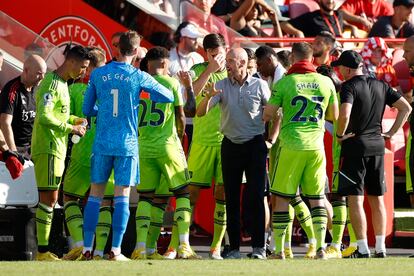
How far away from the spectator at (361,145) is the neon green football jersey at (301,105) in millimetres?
617

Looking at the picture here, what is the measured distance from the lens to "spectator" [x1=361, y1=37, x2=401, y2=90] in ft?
66.3

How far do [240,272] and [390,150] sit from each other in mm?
6051

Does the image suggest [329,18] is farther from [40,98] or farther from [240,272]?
[240,272]

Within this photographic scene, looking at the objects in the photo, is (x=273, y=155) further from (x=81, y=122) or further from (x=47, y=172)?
(x=47, y=172)

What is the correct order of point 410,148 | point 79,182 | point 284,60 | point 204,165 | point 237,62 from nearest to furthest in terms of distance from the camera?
point 237,62 → point 79,182 → point 204,165 → point 410,148 → point 284,60

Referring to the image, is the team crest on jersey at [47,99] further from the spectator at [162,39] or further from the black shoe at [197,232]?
the spectator at [162,39]

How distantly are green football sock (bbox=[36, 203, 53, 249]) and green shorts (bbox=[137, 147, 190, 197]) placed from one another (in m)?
1.00

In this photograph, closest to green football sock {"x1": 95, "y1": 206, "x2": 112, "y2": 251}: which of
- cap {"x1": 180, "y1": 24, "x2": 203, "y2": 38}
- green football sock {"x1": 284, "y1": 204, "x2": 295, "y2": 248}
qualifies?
green football sock {"x1": 284, "y1": 204, "x2": 295, "y2": 248}

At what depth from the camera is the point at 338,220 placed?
52.2 feet

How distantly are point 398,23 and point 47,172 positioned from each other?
8.77 meters

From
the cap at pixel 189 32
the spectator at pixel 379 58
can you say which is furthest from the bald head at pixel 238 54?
the spectator at pixel 379 58

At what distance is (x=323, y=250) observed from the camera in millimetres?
15008

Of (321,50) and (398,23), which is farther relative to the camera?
(398,23)

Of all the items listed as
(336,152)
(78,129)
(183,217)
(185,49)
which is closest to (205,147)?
(183,217)
